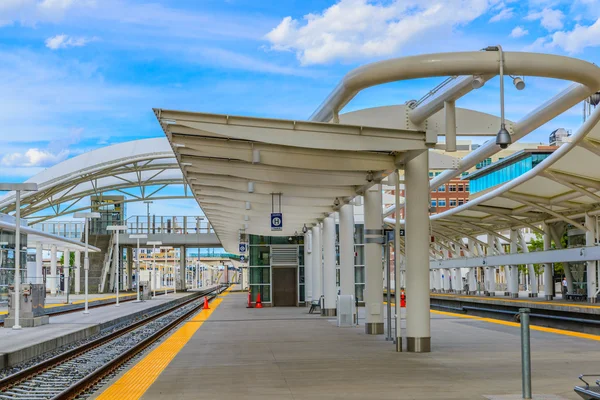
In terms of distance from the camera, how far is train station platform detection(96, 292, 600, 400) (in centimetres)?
999

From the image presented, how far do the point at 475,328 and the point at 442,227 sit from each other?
27608 millimetres

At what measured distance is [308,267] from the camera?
3809 centimetres

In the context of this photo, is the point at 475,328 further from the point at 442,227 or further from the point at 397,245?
the point at 442,227

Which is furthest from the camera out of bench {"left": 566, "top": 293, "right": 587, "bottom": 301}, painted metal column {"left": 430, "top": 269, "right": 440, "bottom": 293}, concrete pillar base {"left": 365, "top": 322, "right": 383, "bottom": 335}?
painted metal column {"left": 430, "top": 269, "right": 440, "bottom": 293}

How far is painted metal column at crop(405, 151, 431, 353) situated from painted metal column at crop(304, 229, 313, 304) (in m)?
21.5

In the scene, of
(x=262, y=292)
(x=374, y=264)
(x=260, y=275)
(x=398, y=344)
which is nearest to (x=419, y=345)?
(x=398, y=344)

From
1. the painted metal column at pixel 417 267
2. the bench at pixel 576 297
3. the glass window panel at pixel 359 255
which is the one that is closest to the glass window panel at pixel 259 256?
the glass window panel at pixel 359 255

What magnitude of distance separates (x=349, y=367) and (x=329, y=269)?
15691mm

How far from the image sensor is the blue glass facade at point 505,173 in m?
66.4

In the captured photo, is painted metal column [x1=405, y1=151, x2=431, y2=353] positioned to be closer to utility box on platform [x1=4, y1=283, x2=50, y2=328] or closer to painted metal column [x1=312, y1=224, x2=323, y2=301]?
utility box on platform [x1=4, y1=283, x2=50, y2=328]

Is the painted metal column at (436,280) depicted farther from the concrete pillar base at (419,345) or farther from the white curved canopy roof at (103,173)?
the concrete pillar base at (419,345)

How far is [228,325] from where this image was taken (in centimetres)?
2489

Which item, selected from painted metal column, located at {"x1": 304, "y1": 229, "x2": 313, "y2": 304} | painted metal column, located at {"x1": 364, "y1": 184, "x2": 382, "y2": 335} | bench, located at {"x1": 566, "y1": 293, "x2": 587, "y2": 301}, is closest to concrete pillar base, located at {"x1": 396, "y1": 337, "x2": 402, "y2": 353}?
painted metal column, located at {"x1": 364, "y1": 184, "x2": 382, "y2": 335}

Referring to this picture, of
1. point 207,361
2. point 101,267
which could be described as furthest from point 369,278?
point 101,267
